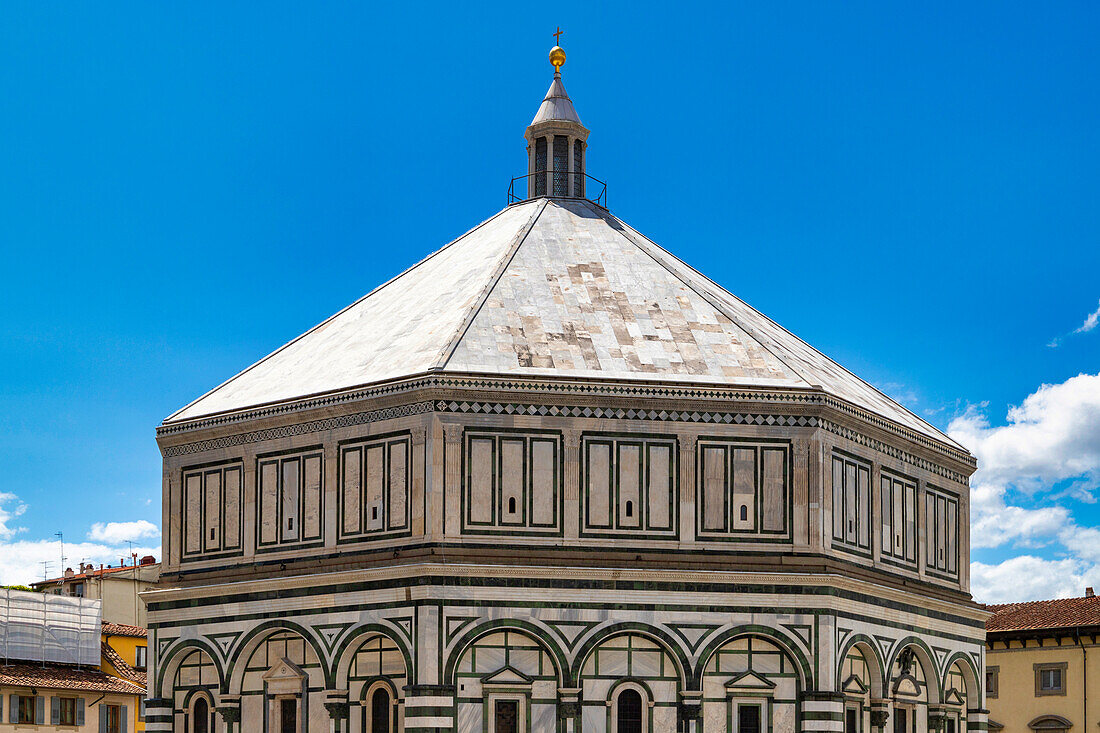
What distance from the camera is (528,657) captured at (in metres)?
29.3

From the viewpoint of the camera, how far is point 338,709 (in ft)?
98.7

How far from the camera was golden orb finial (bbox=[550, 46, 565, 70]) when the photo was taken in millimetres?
40562

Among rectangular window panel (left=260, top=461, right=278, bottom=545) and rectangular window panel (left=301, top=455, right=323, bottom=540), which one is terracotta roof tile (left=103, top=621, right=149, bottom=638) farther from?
rectangular window panel (left=301, top=455, right=323, bottom=540)

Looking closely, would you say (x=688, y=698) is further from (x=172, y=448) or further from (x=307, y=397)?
(x=172, y=448)

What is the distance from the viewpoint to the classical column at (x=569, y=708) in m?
29.2

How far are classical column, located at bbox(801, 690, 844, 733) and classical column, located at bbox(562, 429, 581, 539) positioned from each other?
17.6 ft

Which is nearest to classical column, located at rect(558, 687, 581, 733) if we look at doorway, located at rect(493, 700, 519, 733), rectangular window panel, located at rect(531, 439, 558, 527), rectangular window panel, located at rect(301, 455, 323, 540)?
doorway, located at rect(493, 700, 519, 733)

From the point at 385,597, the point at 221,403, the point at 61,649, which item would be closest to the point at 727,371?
the point at 385,597

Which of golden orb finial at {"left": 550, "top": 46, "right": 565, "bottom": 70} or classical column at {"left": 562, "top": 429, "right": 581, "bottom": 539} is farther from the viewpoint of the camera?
golden orb finial at {"left": 550, "top": 46, "right": 565, "bottom": 70}

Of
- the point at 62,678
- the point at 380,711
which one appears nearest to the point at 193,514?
the point at 380,711

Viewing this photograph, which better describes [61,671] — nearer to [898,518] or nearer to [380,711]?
[380,711]

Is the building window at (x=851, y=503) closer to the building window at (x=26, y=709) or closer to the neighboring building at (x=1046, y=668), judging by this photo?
the neighboring building at (x=1046, y=668)

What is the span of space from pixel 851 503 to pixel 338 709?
1093 centimetres

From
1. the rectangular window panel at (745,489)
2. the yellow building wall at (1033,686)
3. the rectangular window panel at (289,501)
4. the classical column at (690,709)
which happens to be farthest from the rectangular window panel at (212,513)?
the yellow building wall at (1033,686)
